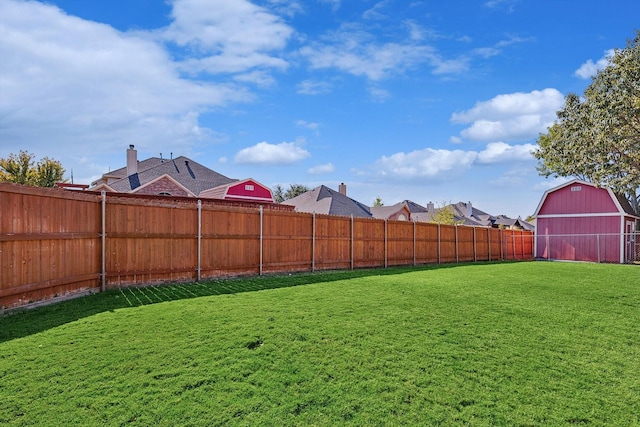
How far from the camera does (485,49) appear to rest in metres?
13.5

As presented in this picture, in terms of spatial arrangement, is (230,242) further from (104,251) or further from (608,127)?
(608,127)

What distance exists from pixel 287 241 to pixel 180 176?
1490 cm

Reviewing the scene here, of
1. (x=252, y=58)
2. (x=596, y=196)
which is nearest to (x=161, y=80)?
(x=252, y=58)

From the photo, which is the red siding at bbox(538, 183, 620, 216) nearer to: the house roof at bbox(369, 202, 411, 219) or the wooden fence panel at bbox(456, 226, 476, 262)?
the wooden fence panel at bbox(456, 226, 476, 262)

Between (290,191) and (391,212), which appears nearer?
(391,212)

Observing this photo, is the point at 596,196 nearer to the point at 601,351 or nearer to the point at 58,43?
the point at 601,351

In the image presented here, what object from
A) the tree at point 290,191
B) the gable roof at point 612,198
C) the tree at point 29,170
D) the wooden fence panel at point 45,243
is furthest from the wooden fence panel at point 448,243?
the tree at point 290,191

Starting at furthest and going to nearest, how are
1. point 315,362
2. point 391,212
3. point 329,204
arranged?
point 391,212 → point 329,204 → point 315,362

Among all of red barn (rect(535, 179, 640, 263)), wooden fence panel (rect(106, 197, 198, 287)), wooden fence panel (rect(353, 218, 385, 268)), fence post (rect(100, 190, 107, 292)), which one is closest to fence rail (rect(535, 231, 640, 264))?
red barn (rect(535, 179, 640, 263))

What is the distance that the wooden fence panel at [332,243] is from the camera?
12.1 meters

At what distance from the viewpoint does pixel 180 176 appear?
2381 cm

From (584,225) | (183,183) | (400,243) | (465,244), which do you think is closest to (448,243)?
(465,244)

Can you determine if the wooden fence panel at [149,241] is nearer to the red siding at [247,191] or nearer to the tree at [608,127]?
the red siding at [247,191]

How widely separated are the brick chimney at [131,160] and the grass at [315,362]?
18.7 m
